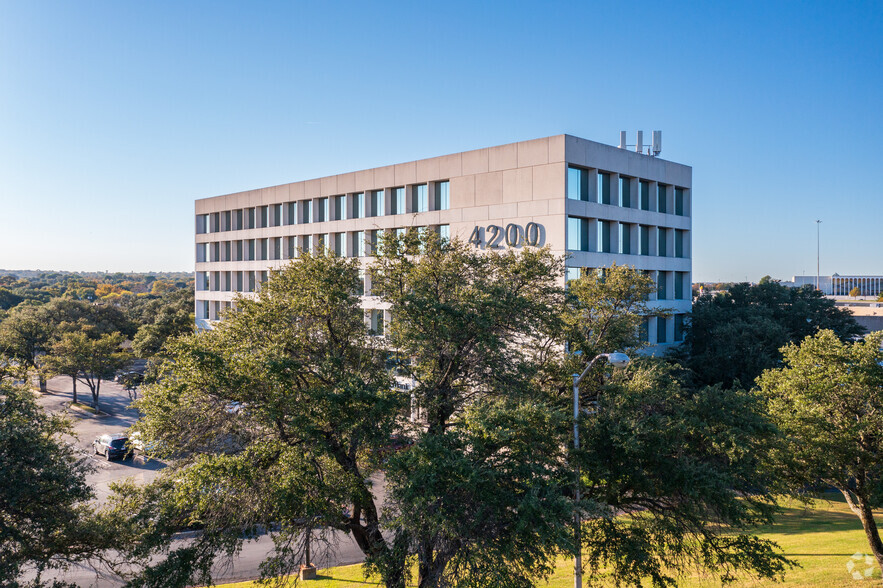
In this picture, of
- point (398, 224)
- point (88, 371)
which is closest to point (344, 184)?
point (398, 224)

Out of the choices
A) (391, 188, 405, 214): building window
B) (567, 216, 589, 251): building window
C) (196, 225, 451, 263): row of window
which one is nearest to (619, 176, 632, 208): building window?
(567, 216, 589, 251): building window

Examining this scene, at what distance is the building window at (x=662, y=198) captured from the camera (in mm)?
40875

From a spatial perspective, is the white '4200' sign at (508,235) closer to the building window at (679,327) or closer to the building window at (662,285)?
the building window at (662,285)

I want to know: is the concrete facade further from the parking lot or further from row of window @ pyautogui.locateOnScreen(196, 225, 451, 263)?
the parking lot

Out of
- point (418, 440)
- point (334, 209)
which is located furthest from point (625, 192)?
point (418, 440)

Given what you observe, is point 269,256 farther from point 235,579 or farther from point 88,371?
point 235,579

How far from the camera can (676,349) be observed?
3909 cm

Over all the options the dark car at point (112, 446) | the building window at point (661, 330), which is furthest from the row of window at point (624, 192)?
the dark car at point (112, 446)

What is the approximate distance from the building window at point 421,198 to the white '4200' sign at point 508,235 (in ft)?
16.1

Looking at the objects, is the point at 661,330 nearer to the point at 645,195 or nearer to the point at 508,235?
the point at 645,195

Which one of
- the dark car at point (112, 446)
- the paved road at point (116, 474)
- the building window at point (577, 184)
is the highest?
the building window at point (577, 184)

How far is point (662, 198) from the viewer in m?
41.1

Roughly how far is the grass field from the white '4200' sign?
703 inches

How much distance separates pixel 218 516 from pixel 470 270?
9.89m
